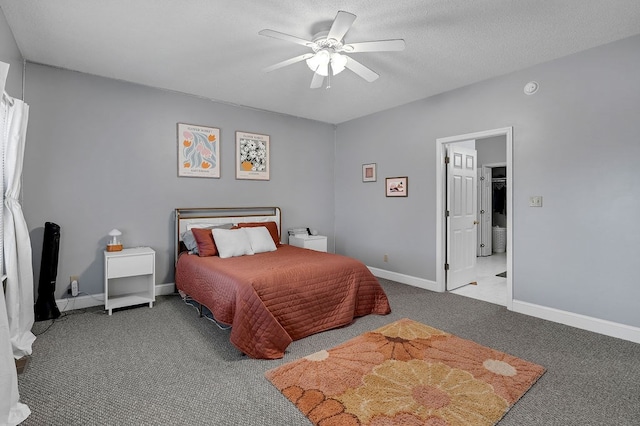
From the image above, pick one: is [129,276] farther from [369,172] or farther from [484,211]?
[484,211]

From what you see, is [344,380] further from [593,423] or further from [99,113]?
[99,113]

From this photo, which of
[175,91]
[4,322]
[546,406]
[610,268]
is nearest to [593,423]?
[546,406]

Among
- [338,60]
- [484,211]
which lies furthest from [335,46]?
[484,211]

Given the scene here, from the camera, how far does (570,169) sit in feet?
10.6

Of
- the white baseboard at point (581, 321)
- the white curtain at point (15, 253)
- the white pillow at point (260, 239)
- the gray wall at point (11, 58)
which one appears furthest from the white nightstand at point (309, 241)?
the gray wall at point (11, 58)

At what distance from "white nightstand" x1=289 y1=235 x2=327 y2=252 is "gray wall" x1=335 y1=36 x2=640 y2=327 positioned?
5.19 ft

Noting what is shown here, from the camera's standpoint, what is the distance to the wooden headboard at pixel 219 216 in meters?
4.25

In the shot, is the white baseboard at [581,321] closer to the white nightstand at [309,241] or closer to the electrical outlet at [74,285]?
the white nightstand at [309,241]

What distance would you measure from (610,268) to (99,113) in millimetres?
5589

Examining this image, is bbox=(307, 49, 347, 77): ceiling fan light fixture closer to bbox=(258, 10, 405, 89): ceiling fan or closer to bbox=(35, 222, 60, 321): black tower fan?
bbox=(258, 10, 405, 89): ceiling fan

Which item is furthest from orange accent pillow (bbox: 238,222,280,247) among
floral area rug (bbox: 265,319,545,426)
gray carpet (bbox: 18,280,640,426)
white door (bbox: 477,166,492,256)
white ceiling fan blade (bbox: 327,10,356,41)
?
white door (bbox: 477,166,492,256)

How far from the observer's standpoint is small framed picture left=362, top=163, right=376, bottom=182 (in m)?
5.24

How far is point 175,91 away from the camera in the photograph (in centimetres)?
423

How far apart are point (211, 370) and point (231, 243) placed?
167 cm
